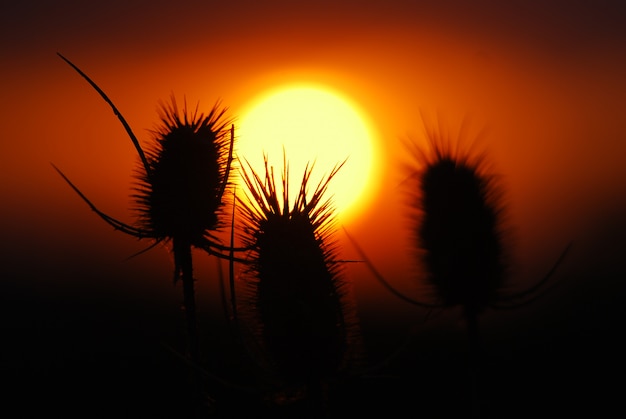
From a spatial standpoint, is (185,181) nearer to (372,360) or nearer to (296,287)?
(296,287)

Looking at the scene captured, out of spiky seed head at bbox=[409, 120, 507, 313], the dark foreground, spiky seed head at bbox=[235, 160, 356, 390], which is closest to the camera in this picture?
spiky seed head at bbox=[235, 160, 356, 390]

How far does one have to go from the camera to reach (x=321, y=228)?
3.49m

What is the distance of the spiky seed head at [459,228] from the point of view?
437 cm

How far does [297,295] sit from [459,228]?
173cm

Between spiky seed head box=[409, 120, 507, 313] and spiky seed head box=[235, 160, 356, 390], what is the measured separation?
3.98 ft

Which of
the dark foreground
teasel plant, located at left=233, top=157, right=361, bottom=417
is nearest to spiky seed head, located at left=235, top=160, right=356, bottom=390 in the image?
teasel plant, located at left=233, top=157, right=361, bottom=417

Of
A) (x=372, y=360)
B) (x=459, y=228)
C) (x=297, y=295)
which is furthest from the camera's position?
(x=372, y=360)

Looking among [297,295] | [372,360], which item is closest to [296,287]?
[297,295]

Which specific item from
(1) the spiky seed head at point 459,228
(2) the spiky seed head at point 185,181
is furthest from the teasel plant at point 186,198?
(1) the spiky seed head at point 459,228

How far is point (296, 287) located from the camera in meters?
3.20

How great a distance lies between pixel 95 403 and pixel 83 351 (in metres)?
4.38

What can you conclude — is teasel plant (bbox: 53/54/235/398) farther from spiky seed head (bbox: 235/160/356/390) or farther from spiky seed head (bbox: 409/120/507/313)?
spiky seed head (bbox: 409/120/507/313)

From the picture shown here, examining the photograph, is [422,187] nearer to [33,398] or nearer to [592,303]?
[33,398]

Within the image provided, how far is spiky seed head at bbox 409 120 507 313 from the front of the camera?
4.37 metres
